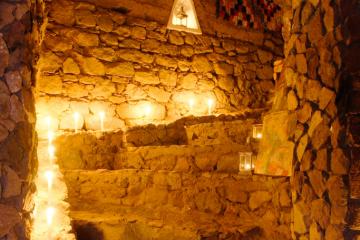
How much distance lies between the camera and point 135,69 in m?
7.04

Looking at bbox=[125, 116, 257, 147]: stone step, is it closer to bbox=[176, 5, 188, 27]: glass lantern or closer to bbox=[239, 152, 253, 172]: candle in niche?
bbox=[239, 152, 253, 172]: candle in niche

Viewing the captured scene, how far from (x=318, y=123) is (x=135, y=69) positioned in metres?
4.77

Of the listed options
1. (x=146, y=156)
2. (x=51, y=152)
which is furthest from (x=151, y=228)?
(x=51, y=152)

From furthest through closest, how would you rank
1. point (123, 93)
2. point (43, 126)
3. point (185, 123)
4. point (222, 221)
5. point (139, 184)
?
1. point (123, 93)
2. point (43, 126)
3. point (185, 123)
4. point (139, 184)
5. point (222, 221)

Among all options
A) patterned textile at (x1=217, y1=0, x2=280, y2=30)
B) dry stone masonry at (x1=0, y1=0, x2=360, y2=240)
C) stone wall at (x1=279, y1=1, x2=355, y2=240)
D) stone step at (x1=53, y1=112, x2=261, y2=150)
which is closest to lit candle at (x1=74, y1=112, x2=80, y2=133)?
dry stone masonry at (x1=0, y1=0, x2=360, y2=240)

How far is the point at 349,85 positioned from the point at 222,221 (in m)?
2.07

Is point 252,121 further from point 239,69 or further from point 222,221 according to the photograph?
point 239,69

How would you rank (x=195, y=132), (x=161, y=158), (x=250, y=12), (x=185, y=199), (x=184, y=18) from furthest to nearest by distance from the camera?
1. (x=250, y=12)
2. (x=184, y=18)
3. (x=195, y=132)
4. (x=161, y=158)
5. (x=185, y=199)

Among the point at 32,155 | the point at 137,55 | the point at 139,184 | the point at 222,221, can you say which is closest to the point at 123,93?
the point at 137,55

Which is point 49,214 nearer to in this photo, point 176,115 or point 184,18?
point 176,115

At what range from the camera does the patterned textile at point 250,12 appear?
7996 millimetres

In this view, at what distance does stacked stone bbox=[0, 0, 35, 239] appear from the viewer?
229 cm

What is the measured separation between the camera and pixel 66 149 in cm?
503

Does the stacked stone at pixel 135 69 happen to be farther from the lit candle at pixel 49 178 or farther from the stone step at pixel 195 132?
the lit candle at pixel 49 178
